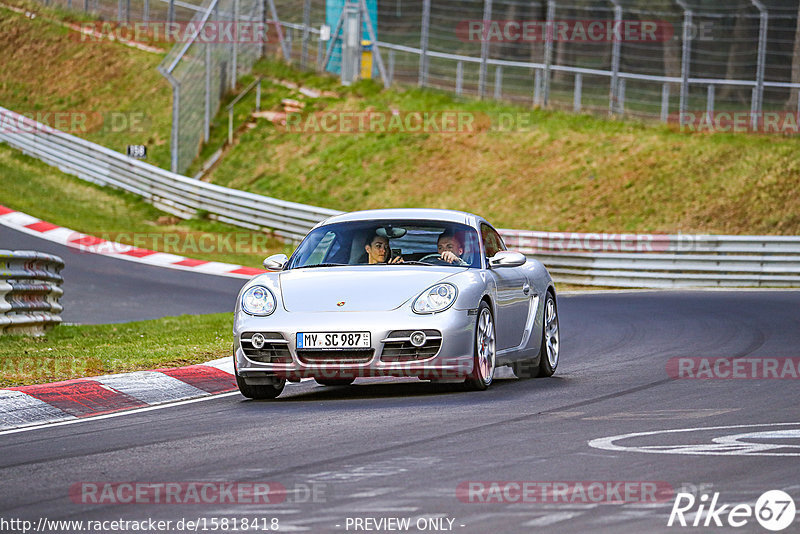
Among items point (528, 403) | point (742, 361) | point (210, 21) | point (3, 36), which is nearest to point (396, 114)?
point (210, 21)

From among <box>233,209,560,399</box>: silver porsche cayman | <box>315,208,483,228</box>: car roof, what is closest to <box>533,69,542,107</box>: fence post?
<box>315,208,483,228</box>: car roof

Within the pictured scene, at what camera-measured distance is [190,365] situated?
37.9 feet

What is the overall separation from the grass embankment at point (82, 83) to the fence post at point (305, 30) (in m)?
3.96

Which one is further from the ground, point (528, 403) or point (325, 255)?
point (325, 255)

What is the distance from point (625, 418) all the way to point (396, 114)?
2798 centimetres

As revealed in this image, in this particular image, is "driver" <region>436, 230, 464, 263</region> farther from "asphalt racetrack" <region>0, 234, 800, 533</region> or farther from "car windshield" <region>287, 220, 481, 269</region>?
"asphalt racetrack" <region>0, 234, 800, 533</region>

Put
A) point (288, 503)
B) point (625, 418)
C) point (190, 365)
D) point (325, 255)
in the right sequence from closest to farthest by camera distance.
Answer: point (288, 503) < point (625, 418) < point (325, 255) < point (190, 365)

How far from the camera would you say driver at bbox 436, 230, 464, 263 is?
1037 cm

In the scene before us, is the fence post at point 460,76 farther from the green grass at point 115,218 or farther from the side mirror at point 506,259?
the side mirror at point 506,259

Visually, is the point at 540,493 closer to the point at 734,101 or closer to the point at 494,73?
the point at 734,101

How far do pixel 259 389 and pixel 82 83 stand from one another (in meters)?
33.5

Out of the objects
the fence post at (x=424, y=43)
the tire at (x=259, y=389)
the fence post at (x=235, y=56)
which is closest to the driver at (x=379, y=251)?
the tire at (x=259, y=389)

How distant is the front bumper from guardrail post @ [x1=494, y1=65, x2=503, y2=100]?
985 inches

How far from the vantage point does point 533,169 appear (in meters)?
31.1
